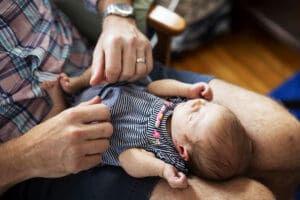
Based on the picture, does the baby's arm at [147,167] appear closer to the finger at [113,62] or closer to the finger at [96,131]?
the finger at [96,131]

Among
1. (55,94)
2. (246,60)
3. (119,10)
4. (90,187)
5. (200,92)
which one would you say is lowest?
(246,60)

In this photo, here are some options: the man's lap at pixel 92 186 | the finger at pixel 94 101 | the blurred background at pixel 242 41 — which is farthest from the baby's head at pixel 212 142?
the blurred background at pixel 242 41

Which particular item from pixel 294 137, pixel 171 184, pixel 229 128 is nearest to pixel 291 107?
pixel 294 137

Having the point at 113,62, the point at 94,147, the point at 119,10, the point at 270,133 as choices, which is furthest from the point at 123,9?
the point at 270,133

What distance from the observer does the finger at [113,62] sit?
1073 mm

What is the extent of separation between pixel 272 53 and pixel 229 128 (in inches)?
59.7

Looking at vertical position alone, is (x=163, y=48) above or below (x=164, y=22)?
below

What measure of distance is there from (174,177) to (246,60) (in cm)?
154

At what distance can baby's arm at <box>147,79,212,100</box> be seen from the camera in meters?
1.14

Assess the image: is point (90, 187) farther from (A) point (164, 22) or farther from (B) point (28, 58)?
(A) point (164, 22)

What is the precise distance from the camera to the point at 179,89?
1162 mm

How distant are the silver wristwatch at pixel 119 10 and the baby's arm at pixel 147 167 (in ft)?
1.44

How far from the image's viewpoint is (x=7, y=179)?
1.00m

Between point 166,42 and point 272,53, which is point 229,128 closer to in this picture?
point 166,42
